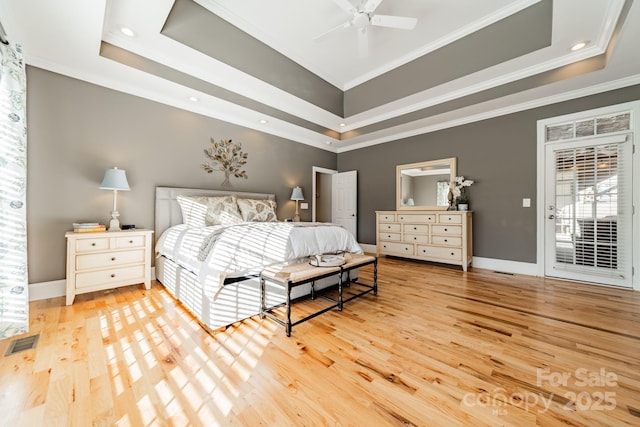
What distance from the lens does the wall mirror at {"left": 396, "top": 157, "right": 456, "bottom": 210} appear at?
4.48 meters

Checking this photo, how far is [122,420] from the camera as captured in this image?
112 cm

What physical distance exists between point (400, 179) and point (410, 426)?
178 inches

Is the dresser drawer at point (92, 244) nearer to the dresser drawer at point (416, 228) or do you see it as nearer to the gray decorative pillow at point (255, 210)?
the gray decorative pillow at point (255, 210)

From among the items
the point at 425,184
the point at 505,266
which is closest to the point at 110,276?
the point at 425,184

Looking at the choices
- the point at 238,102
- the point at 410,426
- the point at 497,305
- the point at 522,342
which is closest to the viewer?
the point at 410,426

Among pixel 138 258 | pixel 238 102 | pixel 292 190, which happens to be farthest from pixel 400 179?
pixel 138 258

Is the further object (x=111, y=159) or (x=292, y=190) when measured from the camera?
(x=292, y=190)

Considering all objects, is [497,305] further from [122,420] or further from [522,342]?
[122,420]

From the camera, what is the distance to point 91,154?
9.57 feet

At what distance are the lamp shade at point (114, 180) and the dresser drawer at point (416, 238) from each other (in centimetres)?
435

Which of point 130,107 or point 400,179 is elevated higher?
point 130,107

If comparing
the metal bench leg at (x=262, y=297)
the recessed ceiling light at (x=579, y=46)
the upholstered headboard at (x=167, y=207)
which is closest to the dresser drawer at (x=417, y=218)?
the recessed ceiling light at (x=579, y=46)

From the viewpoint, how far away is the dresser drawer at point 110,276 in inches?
99.1

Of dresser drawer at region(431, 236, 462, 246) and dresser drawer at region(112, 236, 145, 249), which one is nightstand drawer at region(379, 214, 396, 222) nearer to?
dresser drawer at region(431, 236, 462, 246)
